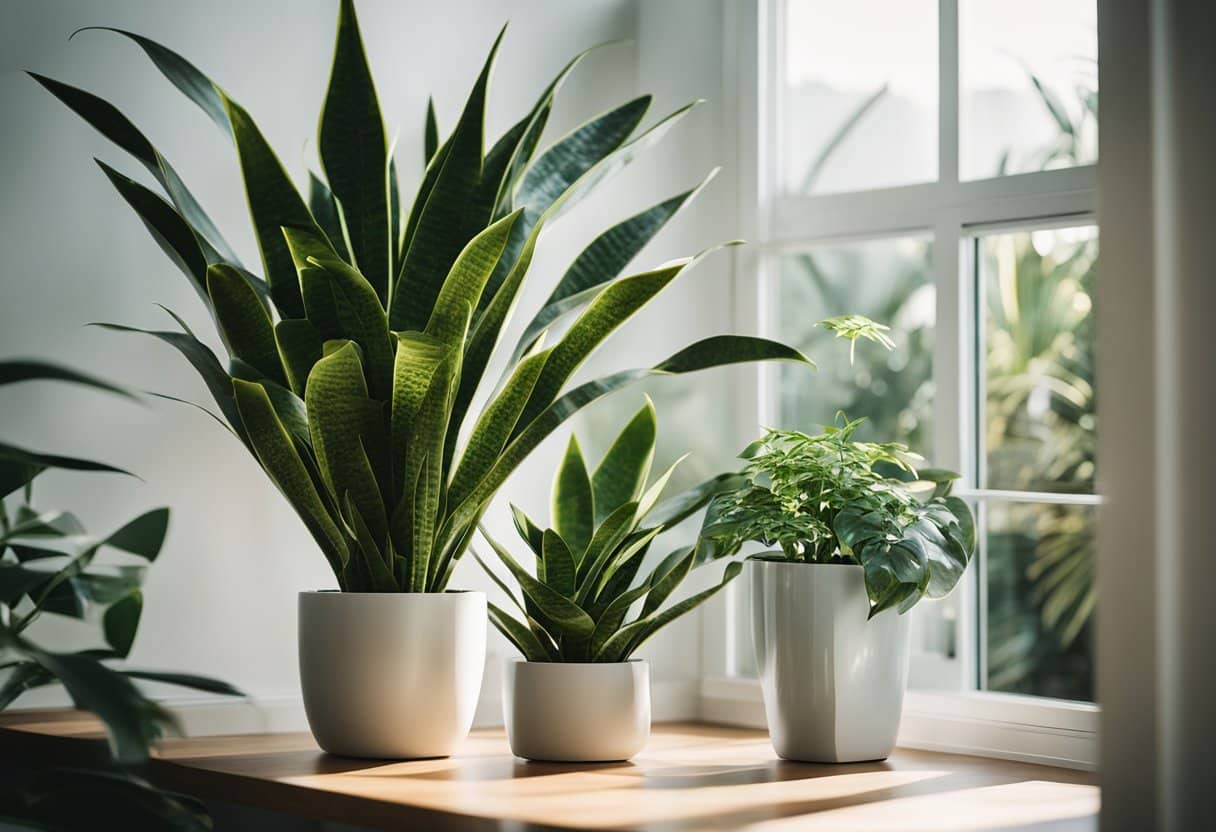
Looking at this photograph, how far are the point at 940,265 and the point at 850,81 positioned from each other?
51cm

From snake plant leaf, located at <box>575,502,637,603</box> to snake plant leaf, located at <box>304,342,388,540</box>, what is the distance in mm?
282

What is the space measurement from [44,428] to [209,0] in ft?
2.18

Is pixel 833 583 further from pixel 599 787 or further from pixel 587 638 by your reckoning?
pixel 599 787

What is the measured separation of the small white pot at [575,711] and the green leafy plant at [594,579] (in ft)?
0.13

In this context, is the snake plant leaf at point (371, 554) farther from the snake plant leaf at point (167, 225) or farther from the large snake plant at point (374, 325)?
→ the snake plant leaf at point (167, 225)

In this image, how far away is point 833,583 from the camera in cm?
170

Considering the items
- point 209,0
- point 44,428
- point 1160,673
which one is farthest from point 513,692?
point 209,0

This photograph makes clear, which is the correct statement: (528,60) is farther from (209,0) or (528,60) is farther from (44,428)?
(44,428)

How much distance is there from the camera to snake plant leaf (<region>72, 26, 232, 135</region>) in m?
1.58

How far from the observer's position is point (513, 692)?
1.69 metres

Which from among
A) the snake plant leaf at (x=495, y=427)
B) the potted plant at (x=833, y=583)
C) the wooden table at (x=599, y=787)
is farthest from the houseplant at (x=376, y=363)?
the potted plant at (x=833, y=583)

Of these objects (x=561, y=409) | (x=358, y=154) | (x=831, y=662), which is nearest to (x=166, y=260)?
(x=358, y=154)

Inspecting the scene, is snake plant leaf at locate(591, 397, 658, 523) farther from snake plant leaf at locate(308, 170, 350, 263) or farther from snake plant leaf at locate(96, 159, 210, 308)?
snake plant leaf at locate(96, 159, 210, 308)

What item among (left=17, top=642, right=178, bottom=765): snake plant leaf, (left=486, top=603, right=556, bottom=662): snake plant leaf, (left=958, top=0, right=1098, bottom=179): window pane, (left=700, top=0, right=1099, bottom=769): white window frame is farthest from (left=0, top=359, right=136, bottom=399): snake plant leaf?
(left=958, top=0, right=1098, bottom=179): window pane
